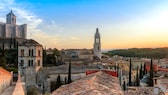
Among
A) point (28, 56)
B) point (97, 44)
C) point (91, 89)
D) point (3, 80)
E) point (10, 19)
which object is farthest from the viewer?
Result: point (10, 19)

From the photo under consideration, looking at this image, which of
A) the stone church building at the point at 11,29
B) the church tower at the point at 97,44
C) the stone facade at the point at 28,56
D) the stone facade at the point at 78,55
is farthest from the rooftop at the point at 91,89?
the stone church building at the point at 11,29

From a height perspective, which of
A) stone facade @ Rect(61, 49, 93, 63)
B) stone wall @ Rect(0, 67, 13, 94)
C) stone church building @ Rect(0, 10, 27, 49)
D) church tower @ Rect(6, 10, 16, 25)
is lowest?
stone wall @ Rect(0, 67, 13, 94)

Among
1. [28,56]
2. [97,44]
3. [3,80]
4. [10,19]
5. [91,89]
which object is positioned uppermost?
[10,19]

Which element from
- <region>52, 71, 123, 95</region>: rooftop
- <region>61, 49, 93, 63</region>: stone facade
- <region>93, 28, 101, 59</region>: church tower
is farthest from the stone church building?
<region>52, 71, 123, 95</region>: rooftop

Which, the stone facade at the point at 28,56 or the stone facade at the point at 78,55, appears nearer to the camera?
the stone facade at the point at 28,56

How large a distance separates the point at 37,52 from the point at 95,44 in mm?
35661

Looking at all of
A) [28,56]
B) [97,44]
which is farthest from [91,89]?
[97,44]

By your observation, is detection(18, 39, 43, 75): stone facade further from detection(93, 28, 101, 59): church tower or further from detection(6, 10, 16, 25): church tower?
detection(6, 10, 16, 25): church tower

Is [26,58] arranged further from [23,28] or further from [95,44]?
[23,28]

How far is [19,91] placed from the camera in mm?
15828

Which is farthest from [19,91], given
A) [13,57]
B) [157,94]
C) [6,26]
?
[6,26]

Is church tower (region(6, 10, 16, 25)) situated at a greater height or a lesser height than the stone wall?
greater

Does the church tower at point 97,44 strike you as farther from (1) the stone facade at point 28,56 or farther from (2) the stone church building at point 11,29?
(1) the stone facade at point 28,56

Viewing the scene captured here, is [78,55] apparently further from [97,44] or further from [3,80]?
[3,80]
